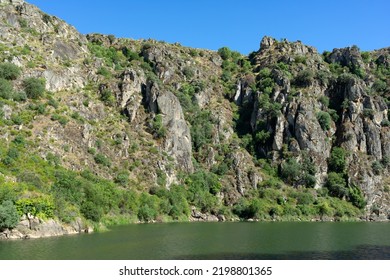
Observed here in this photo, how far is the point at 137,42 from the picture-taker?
171 m

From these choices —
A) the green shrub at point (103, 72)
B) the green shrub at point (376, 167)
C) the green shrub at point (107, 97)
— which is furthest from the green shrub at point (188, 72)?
the green shrub at point (376, 167)

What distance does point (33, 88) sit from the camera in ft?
329

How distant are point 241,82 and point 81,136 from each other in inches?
3328

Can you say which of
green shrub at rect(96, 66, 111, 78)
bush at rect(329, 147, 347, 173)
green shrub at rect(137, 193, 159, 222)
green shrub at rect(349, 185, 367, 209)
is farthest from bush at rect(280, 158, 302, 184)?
green shrub at rect(96, 66, 111, 78)

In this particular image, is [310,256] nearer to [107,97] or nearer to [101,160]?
[101,160]

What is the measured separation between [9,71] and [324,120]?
103397 millimetres

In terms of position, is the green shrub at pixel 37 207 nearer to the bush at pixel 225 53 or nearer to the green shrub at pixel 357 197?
the green shrub at pixel 357 197

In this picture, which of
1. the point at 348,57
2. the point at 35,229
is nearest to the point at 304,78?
the point at 348,57

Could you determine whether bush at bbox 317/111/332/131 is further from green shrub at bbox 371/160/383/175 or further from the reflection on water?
the reflection on water

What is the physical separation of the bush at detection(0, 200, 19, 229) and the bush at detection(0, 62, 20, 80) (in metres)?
54.4

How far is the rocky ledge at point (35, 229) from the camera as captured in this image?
53.0 metres

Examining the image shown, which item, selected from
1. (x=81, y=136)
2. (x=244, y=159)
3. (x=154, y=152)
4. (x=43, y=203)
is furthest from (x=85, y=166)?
(x=244, y=159)

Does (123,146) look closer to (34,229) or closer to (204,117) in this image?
(204,117)

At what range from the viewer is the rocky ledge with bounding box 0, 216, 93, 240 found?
5303cm
